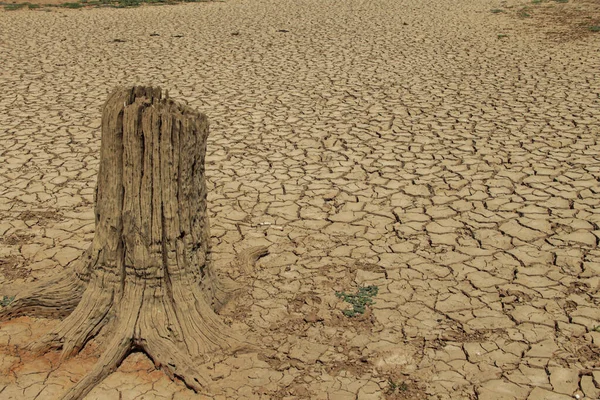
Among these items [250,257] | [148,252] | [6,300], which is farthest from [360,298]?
[6,300]

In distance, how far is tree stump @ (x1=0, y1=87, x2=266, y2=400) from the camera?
3.21 m

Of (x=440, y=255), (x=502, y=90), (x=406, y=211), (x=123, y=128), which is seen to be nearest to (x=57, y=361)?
(x=123, y=128)

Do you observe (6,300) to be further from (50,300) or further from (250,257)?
(250,257)

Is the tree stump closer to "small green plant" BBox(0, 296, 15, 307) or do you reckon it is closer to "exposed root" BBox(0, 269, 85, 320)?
"exposed root" BBox(0, 269, 85, 320)

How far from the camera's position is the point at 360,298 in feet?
12.8

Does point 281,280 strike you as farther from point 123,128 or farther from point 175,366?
point 123,128

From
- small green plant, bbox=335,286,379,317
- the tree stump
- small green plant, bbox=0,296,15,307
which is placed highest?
the tree stump

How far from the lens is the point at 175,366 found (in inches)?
127

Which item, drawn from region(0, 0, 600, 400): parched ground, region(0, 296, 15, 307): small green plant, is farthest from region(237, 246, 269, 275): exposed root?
region(0, 296, 15, 307): small green plant

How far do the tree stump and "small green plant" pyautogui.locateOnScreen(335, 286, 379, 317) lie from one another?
712 mm

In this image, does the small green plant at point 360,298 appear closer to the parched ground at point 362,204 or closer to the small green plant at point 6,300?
the parched ground at point 362,204

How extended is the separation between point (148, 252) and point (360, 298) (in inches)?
50.8

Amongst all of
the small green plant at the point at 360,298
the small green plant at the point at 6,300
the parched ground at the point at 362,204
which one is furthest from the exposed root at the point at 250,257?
the small green plant at the point at 6,300

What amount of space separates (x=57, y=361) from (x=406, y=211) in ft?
9.00
